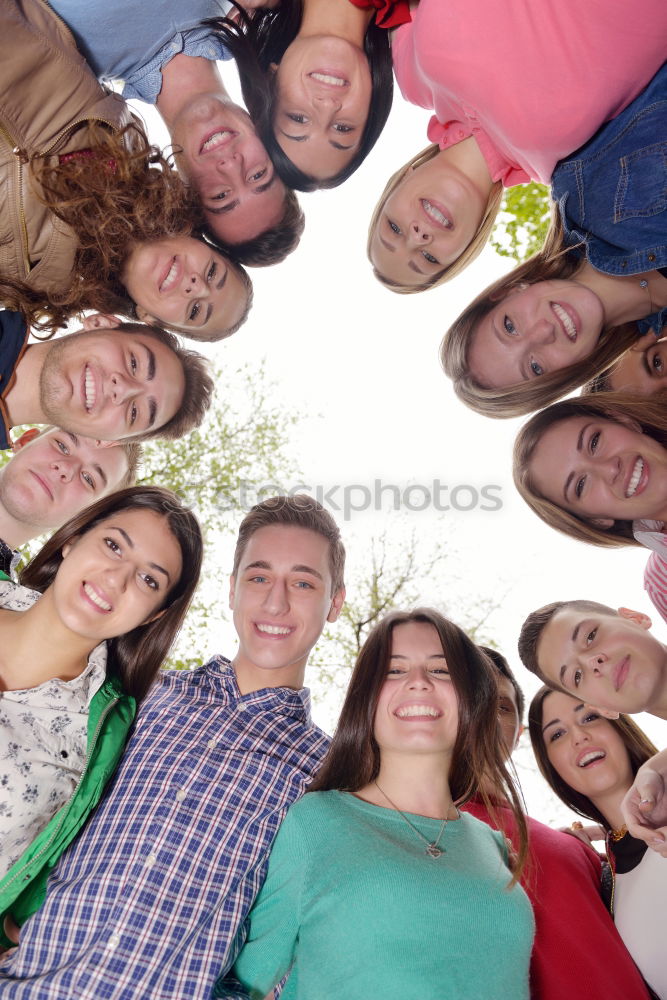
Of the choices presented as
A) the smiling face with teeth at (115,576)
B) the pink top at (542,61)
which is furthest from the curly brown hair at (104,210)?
the pink top at (542,61)

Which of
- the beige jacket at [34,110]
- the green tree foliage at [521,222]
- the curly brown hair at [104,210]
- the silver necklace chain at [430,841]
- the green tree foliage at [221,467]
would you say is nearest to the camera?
the silver necklace chain at [430,841]

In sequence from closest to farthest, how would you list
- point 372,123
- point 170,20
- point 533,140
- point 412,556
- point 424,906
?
point 424,906, point 533,140, point 170,20, point 372,123, point 412,556

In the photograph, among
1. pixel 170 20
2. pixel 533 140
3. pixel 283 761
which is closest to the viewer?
pixel 533 140

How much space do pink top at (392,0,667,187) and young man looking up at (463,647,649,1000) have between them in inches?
75.1

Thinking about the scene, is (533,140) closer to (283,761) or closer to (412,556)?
(283,761)

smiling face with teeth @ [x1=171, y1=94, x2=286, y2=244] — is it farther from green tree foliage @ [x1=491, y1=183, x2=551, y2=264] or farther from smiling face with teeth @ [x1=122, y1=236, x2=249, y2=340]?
green tree foliage @ [x1=491, y1=183, x2=551, y2=264]

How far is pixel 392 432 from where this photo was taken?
4.52 metres

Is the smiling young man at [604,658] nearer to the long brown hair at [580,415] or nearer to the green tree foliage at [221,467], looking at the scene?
the long brown hair at [580,415]

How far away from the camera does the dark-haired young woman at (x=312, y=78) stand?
2793 millimetres

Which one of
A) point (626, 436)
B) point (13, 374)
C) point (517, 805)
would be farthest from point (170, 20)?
point (517, 805)

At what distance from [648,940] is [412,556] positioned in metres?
2.73

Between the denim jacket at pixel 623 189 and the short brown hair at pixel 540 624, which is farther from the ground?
the denim jacket at pixel 623 189

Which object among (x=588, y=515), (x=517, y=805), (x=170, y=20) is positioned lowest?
(x=517, y=805)

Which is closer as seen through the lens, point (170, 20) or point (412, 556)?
point (170, 20)
